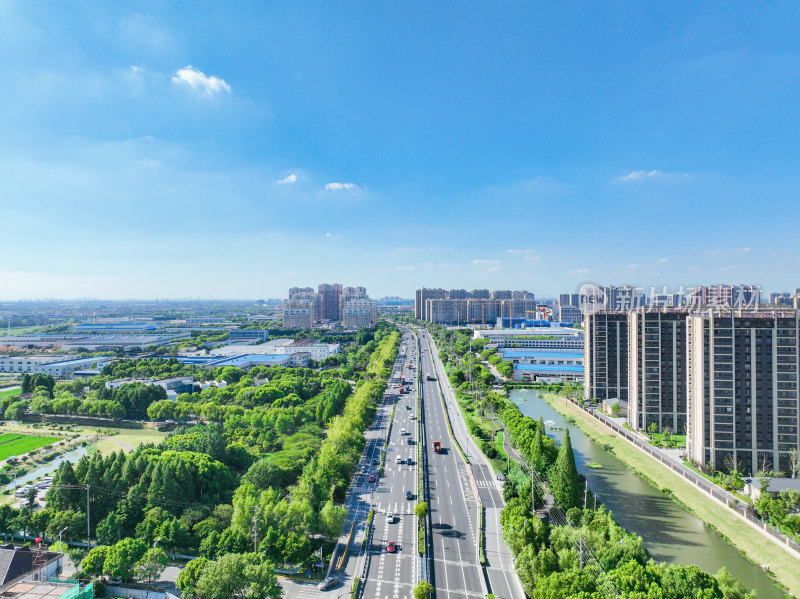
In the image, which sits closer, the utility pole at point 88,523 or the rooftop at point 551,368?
the utility pole at point 88,523

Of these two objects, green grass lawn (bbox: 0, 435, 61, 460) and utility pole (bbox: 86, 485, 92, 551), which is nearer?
utility pole (bbox: 86, 485, 92, 551)

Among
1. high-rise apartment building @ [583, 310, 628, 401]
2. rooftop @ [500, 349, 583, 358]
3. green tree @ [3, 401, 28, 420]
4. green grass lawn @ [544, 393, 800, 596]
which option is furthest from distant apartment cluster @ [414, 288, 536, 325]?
green tree @ [3, 401, 28, 420]

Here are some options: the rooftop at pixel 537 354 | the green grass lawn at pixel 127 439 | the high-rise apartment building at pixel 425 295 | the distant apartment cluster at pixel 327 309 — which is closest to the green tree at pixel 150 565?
the green grass lawn at pixel 127 439

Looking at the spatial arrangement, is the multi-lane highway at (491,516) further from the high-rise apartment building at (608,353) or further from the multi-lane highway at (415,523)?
the high-rise apartment building at (608,353)

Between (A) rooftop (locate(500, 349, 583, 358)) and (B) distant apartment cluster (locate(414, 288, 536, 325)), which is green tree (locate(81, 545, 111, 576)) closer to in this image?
(A) rooftop (locate(500, 349, 583, 358))

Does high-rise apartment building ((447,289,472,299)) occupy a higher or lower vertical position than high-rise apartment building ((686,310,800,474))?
higher

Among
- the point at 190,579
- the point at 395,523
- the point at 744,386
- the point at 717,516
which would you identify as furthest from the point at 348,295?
the point at 190,579
